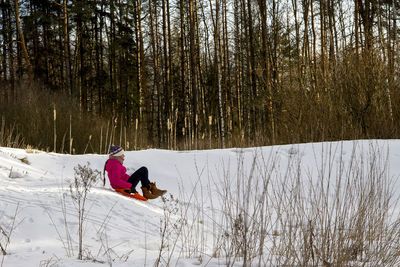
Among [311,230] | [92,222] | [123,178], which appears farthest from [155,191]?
[311,230]

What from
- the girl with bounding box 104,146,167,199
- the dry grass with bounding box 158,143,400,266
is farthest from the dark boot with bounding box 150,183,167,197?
the dry grass with bounding box 158,143,400,266

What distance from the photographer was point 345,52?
8.59 m

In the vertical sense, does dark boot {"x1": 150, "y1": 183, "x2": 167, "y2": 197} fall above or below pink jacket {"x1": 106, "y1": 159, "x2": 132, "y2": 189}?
below

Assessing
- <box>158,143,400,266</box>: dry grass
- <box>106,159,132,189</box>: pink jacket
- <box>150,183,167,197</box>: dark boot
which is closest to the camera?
<box>158,143,400,266</box>: dry grass

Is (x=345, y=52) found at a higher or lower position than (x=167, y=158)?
higher

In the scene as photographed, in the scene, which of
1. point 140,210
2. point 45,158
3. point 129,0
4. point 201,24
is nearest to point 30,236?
point 140,210

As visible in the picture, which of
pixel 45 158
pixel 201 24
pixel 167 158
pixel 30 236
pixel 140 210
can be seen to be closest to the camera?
pixel 30 236

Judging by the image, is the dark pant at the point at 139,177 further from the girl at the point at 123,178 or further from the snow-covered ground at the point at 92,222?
the snow-covered ground at the point at 92,222

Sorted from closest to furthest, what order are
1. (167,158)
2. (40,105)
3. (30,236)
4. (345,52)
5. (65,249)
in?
(65,249) < (30,236) < (167,158) < (345,52) < (40,105)

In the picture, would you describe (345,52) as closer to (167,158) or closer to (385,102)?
(385,102)

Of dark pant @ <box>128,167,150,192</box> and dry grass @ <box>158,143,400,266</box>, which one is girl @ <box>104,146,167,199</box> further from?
dry grass @ <box>158,143,400,266</box>

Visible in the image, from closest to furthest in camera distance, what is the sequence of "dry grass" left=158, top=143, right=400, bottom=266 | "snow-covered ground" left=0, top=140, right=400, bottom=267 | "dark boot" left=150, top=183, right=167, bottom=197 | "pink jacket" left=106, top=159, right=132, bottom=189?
"dry grass" left=158, top=143, right=400, bottom=266 → "snow-covered ground" left=0, top=140, right=400, bottom=267 → "pink jacket" left=106, top=159, right=132, bottom=189 → "dark boot" left=150, top=183, right=167, bottom=197

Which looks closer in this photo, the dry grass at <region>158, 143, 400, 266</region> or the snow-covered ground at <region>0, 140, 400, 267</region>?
the dry grass at <region>158, 143, 400, 266</region>

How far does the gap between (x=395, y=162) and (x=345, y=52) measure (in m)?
3.87
